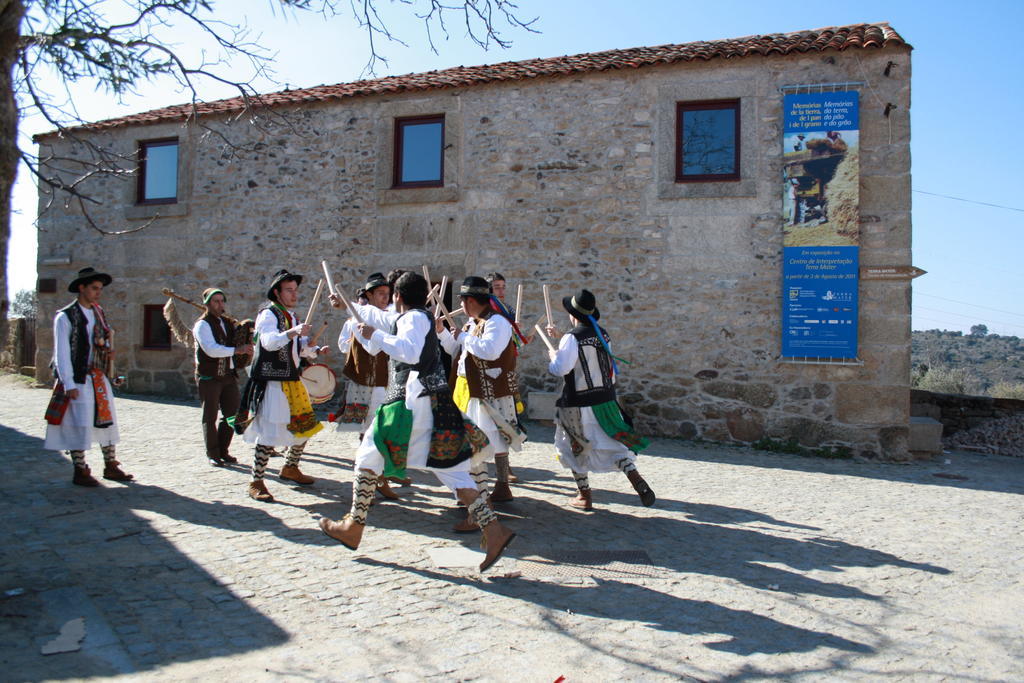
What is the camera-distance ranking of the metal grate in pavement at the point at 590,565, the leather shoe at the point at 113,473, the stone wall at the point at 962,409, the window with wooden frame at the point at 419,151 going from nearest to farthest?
the metal grate in pavement at the point at 590,565 < the leather shoe at the point at 113,473 < the window with wooden frame at the point at 419,151 < the stone wall at the point at 962,409

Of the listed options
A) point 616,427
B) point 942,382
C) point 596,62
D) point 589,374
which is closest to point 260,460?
point 589,374

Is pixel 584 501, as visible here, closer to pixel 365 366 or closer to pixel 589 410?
pixel 589 410

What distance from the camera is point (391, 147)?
36.1ft

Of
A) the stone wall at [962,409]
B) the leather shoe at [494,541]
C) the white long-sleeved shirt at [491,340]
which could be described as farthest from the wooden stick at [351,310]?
the stone wall at [962,409]

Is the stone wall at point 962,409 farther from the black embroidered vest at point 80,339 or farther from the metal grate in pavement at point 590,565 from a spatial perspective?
A: the black embroidered vest at point 80,339

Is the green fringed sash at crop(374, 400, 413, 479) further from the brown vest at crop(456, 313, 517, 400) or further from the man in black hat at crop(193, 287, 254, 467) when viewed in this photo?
the man in black hat at crop(193, 287, 254, 467)

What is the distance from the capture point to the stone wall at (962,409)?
1138cm

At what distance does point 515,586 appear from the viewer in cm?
404

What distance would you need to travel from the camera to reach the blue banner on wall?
8875 mm

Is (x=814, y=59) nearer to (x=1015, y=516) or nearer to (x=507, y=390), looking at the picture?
(x=1015, y=516)

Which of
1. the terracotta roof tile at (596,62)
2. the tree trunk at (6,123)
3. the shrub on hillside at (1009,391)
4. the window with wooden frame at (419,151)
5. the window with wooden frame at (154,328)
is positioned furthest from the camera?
the shrub on hillside at (1009,391)

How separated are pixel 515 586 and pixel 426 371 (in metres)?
1.35

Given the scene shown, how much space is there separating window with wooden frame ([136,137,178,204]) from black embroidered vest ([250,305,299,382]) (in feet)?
26.2

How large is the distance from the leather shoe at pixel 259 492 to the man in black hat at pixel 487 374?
166 centimetres
